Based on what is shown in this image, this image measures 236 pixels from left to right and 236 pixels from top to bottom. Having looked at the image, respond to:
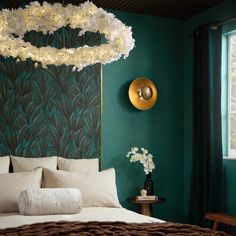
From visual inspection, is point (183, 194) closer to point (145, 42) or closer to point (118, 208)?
point (118, 208)

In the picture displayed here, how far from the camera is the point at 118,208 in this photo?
4.16 meters

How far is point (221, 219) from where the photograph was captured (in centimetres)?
428

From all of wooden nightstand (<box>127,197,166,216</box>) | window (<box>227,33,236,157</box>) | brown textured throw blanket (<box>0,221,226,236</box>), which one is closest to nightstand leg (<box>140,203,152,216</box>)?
wooden nightstand (<box>127,197,166,216</box>)

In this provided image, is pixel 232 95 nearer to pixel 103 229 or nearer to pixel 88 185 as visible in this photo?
pixel 88 185

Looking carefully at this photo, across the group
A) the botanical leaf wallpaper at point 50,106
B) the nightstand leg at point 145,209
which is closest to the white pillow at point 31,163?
the botanical leaf wallpaper at point 50,106

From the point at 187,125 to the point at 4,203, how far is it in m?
2.64

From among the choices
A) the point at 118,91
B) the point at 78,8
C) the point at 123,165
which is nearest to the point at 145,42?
the point at 118,91

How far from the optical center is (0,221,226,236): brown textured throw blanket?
9.39 ft

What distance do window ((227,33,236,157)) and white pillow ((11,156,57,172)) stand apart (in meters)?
2.02

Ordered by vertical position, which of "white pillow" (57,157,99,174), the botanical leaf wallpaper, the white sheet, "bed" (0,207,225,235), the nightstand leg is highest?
the botanical leaf wallpaper

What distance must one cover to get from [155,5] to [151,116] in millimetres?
1366

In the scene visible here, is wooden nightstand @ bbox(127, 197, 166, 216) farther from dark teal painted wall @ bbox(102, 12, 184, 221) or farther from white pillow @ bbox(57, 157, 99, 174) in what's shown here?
white pillow @ bbox(57, 157, 99, 174)

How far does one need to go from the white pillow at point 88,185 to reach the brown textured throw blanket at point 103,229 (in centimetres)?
100

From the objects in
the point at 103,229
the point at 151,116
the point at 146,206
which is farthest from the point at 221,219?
the point at 103,229
